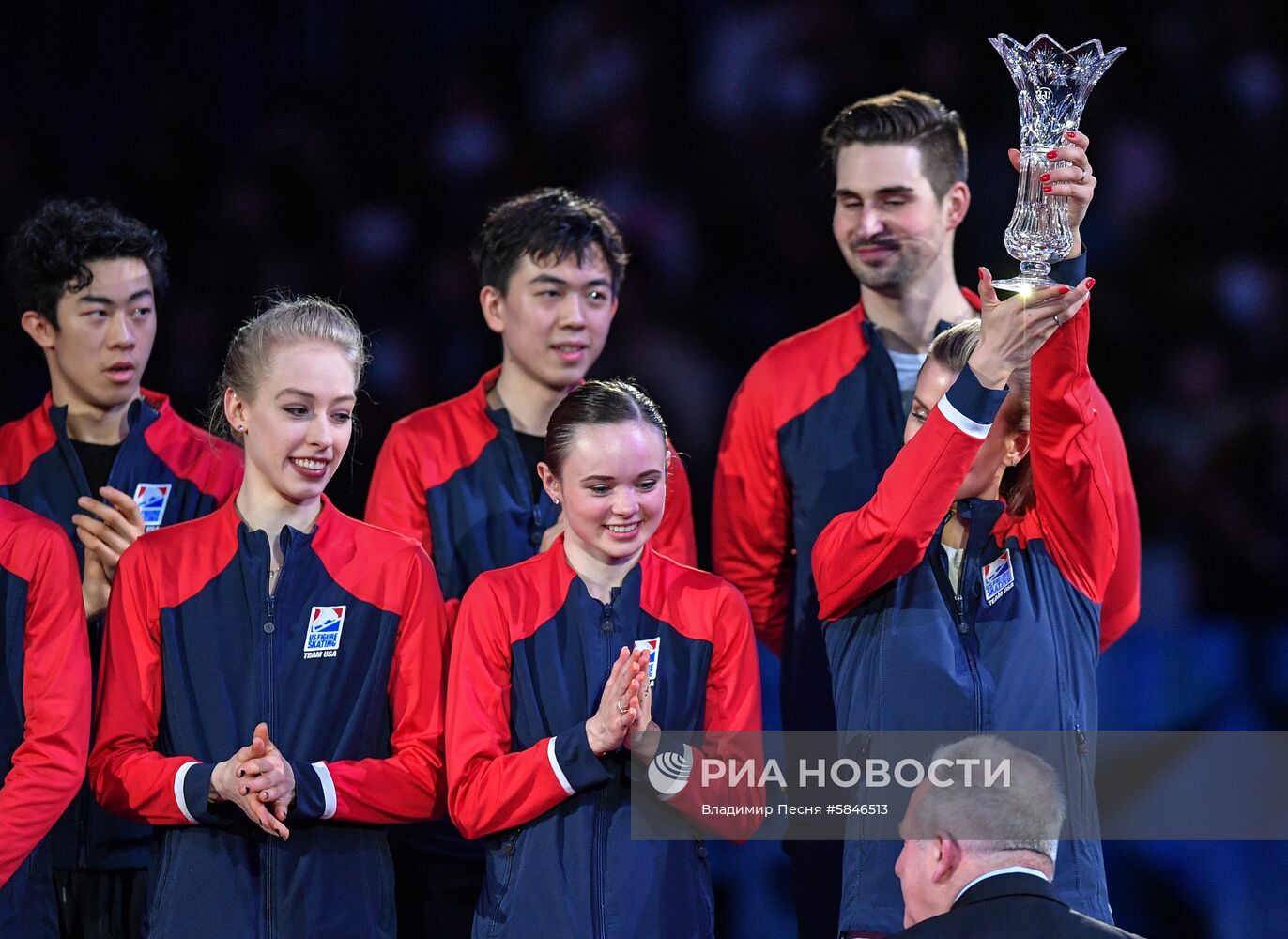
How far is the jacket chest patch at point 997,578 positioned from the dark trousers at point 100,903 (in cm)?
175

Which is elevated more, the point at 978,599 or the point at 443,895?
the point at 978,599

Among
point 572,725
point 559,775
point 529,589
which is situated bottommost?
point 559,775

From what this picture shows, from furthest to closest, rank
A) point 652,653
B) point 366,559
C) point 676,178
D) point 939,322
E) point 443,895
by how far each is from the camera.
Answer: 1. point 676,178
2. point 939,322
3. point 443,895
4. point 366,559
5. point 652,653

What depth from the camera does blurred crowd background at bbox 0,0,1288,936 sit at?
461 cm

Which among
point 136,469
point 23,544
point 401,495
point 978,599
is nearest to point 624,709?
point 978,599

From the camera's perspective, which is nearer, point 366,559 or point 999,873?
point 999,873

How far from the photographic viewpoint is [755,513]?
342 centimetres

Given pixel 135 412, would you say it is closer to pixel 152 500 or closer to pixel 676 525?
pixel 152 500

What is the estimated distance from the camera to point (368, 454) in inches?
183

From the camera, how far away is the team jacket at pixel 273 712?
8.53 ft

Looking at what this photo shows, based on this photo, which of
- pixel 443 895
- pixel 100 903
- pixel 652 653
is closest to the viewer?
pixel 652 653

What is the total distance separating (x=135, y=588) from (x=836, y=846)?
156 centimetres

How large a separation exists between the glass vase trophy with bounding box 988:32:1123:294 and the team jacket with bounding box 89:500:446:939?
1.23 meters

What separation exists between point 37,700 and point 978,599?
1631mm
